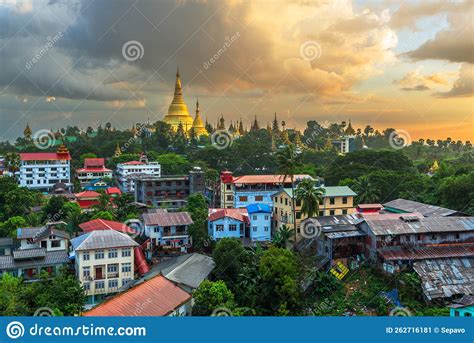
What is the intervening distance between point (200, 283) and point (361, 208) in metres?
9.70

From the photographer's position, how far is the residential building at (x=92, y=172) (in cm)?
3244

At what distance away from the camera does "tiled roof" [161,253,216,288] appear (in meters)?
12.9

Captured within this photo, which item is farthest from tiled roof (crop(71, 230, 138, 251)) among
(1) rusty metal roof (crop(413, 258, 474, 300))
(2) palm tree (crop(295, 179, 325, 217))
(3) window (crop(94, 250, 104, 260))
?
(1) rusty metal roof (crop(413, 258, 474, 300))

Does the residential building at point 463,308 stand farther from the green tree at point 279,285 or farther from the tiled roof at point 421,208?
the tiled roof at point 421,208

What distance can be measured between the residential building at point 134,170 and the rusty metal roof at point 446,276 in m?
21.7

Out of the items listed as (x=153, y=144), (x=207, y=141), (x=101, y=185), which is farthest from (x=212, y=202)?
(x=207, y=141)

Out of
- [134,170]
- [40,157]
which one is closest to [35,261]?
[134,170]

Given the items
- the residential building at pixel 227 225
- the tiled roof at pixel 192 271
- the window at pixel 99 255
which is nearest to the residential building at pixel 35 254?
the window at pixel 99 255

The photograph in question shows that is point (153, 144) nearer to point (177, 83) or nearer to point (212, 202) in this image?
point (177, 83)

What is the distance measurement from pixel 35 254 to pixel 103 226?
2.71 m

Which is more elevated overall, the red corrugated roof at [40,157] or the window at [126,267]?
the red corrugated roof at [40,157]

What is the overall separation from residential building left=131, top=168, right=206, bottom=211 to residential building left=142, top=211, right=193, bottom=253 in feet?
25.9

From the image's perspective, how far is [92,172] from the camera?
32625 mm

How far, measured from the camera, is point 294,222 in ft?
56.0
